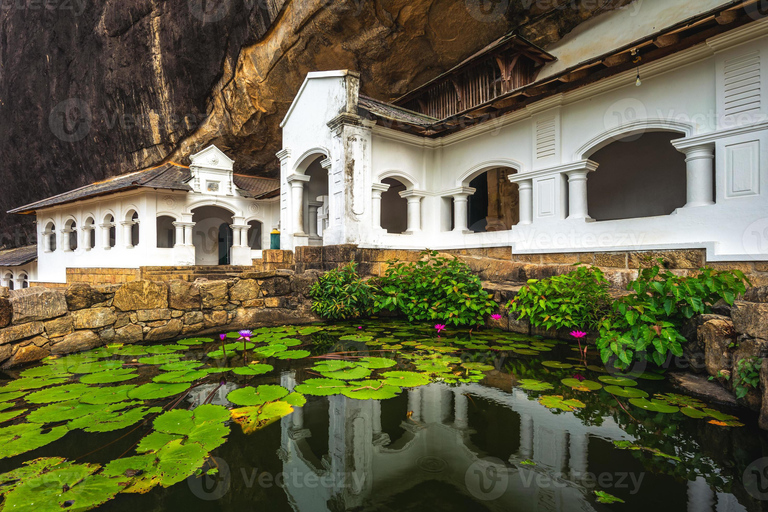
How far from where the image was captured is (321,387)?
9.39ft

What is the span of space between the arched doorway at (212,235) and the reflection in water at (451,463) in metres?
15.7

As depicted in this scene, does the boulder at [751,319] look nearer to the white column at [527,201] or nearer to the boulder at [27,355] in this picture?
the white column at [527,201]

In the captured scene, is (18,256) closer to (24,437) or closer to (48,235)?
(48,235)

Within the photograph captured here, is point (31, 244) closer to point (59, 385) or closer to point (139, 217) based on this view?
point (139, 217)

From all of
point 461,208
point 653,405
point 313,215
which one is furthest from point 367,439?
point 313,215

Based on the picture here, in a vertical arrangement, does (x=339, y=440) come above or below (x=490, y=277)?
below

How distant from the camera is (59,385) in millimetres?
2938

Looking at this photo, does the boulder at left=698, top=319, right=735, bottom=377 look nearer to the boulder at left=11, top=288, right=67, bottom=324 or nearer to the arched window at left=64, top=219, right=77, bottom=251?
the boulder at left=11, top=288, right=67, bottom=324

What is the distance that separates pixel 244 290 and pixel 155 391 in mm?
2747

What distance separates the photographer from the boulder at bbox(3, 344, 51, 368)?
3520 millimetres

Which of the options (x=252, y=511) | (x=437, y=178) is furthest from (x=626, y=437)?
(x=437, y=178)

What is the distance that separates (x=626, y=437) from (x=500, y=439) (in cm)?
75

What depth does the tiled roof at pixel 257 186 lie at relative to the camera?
47.2 feet

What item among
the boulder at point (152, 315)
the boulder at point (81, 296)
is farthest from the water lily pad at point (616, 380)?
the boulder at point (81, 296)
